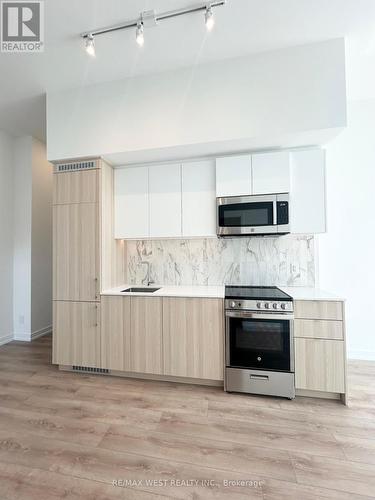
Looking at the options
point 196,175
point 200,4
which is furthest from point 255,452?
point 200,4

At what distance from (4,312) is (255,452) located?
3.95 meters

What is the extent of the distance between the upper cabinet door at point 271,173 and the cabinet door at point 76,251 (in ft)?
6.04

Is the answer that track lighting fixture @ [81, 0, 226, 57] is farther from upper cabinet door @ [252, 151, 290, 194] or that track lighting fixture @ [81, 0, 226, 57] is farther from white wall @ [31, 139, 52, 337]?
white wall @ [31, 139, 52, 337]

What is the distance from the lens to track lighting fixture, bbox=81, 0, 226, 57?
184 cm

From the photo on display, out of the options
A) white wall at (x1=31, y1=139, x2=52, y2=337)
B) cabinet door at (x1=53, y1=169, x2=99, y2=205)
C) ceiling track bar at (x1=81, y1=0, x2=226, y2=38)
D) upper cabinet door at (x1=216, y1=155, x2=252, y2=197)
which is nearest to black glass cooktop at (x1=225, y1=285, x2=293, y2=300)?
upper cabinet door at (x1=216, y1=155, x2=252, y2=197)

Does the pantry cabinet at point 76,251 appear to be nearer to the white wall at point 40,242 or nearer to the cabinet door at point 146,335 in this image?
the cabinet door at point 146,335

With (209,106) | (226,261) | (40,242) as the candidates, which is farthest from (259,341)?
(40,242)

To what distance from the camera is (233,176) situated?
2.68 m

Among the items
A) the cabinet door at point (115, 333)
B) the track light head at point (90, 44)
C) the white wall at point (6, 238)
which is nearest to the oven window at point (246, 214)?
the cabinet door at point (115, 333)

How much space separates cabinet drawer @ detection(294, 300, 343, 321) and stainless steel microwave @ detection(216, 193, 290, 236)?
76 cm

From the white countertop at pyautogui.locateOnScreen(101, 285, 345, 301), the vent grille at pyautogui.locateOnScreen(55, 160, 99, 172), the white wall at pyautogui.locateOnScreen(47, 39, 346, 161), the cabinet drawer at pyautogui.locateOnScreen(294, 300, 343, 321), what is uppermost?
the white wall at pyautogui.locateOnScreen(47, 39, 346, 161)

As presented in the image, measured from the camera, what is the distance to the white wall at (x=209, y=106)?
7.33ft

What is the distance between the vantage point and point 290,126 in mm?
2275

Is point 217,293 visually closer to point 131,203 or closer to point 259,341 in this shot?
point 259,341
